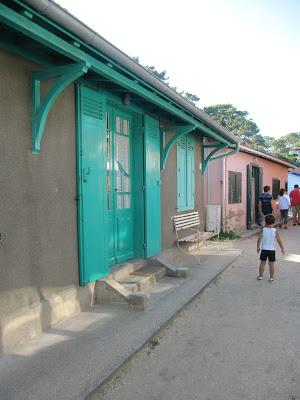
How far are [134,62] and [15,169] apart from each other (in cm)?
174

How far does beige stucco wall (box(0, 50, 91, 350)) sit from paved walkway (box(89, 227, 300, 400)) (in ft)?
3.67

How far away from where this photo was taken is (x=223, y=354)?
3.72 m

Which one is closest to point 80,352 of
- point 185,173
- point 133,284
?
point 133,284

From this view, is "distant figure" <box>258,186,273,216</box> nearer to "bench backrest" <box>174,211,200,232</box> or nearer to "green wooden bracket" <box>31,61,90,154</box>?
"bench backrest" <box>174,211,200,232</box>

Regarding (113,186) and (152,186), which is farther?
(152,186)

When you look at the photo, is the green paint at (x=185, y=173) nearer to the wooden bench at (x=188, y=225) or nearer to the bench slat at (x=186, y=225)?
the wooden bench at (x=188, y=225)

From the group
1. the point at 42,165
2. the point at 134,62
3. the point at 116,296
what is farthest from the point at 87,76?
the point at 116,296

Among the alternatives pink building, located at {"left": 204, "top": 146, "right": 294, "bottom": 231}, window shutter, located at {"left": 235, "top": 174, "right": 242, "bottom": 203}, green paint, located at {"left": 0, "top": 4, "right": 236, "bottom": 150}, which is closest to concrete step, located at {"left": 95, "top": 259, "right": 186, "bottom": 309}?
green paint, located at {"left": 0, "top": 4, "right": 236, "bottom": 150}

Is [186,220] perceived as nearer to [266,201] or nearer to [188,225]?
[188,225]

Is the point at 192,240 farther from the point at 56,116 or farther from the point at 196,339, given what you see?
the point at 56,116

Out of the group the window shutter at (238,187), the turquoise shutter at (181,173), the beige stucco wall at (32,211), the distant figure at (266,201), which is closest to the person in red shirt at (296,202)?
the window shutter at (238,187)

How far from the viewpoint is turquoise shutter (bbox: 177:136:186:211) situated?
7.99 meters

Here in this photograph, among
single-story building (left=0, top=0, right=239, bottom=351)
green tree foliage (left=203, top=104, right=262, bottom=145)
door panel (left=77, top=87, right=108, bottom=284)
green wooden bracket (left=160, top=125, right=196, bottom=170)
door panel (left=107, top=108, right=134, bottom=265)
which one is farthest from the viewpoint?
green tree foliage (left=203, top=104, right=262, bottom=145)

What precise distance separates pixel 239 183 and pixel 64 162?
9.60m
